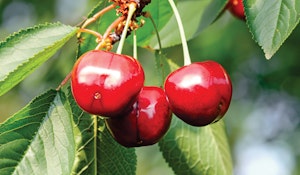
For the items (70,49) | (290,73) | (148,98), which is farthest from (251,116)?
(148,98)

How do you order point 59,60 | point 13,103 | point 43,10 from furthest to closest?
point 13,103, point 43,10, point 59,60

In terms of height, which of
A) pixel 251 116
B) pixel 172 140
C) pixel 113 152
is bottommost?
pixel 251 116

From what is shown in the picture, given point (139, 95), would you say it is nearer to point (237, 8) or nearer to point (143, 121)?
point (143, 121)

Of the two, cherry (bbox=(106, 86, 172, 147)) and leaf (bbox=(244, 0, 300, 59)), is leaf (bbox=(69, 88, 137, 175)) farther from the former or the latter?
leaf (bbox=(244, 0, 300, 59))

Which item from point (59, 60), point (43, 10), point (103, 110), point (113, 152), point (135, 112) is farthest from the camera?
point (43, 10)

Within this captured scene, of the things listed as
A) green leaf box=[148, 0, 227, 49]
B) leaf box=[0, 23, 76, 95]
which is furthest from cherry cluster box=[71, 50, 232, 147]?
green leaf box=[148, 0, 227, 49]

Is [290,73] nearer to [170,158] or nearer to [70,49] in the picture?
[70,49]
